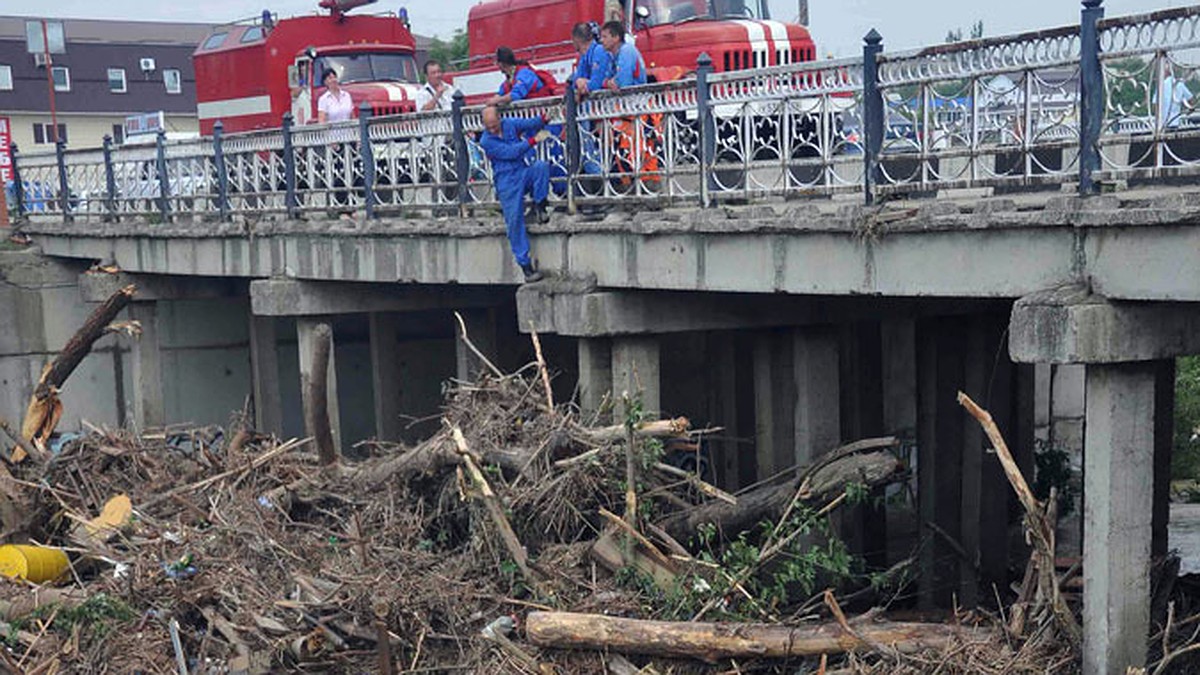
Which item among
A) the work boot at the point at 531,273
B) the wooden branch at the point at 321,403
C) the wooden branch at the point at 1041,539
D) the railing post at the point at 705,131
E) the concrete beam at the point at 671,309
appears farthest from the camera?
the wooden branch at the point at 321,403

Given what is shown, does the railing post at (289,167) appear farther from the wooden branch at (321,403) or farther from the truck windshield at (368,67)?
the truck windshield at (368,67)

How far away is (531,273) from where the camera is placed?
11.5 m

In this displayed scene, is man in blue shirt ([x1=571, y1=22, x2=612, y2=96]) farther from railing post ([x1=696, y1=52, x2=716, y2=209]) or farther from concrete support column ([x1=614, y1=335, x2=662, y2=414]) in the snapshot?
concrete support column ([x1=614, y1=335, x2=662, y2=414])

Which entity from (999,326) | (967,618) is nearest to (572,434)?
(967,618)

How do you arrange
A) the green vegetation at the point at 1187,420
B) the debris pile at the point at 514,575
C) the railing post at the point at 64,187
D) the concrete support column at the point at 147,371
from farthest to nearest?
the railing post at the point at 64,187 < the green vegetation at the point at 1187,420 < the concrete support column at the point at 147,371 < the debris pile at the point at 514,575

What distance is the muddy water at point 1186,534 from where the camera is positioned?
15719 mm

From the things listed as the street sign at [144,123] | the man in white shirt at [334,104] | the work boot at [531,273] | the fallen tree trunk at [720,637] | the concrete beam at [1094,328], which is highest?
the street sign at [144,123]

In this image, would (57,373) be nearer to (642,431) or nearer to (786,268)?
(642,431)

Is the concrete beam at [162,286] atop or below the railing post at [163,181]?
below

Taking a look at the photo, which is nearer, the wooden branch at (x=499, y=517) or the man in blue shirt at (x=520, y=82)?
the wooden branch at (x=499, y=517)

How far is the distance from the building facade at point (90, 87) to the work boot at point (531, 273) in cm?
4052

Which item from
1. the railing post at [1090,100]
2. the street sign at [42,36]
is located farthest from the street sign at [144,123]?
the railing post at [1090,100]

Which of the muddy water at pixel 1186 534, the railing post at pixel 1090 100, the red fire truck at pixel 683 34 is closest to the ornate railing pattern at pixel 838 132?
the railing post at pixel 1090 100

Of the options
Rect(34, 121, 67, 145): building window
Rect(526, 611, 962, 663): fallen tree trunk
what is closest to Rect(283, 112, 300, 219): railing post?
Rect(526, 611, 962, 663): fallen tree trunk
